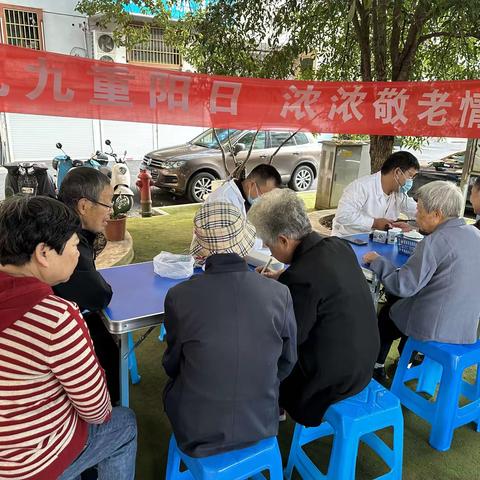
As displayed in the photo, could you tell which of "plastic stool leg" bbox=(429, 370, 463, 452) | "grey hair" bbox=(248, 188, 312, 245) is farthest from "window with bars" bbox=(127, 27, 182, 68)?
"plastic stool leg" bbox=(429, 370, 463, 452)

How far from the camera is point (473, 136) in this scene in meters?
3.53

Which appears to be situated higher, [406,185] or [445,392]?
[406,185]

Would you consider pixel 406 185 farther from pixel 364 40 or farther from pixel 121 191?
pixel 121 191

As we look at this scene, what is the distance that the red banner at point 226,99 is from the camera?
2.77m

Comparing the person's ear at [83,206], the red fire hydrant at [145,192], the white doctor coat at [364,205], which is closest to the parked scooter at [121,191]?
the red fire hydrant at [145,192]

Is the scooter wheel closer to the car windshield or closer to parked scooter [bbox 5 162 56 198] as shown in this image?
parked scooter [bbox 5 162 56 198]

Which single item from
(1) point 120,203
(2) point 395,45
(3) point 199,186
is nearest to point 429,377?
(2) point 395,45

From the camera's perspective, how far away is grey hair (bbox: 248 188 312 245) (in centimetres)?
168

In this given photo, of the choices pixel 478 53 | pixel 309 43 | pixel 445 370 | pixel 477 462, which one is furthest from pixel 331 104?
pixel 477 462

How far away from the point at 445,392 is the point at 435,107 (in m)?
2.54

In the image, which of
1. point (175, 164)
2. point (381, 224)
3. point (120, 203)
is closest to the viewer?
point (381, 224)

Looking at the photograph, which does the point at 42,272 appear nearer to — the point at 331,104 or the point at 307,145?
the point at 331,104

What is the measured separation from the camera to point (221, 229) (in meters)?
1.46

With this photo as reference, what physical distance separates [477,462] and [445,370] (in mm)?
498
